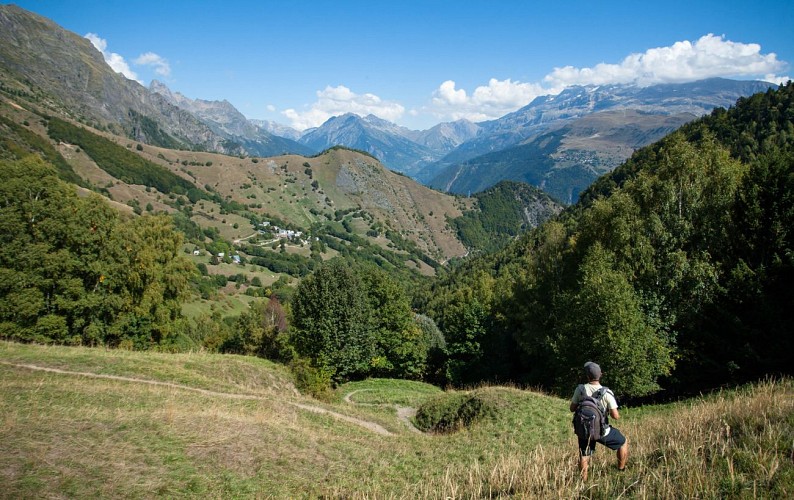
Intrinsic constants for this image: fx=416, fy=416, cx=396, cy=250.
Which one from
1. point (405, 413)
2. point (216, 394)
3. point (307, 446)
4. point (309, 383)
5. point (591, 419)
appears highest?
point (591, 419)

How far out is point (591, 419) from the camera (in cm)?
848

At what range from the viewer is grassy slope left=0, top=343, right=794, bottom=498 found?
25.7 feet

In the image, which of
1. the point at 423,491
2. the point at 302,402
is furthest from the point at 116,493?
the point at 302,402

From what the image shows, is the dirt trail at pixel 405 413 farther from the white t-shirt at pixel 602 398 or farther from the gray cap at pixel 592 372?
the gray cap at pixel 592 372

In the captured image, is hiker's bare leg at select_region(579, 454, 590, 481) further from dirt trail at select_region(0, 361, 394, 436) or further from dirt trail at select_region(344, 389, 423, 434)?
dirt trail at select_region(344, 389, 423, 434)

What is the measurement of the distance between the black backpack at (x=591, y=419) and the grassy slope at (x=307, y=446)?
2.65 feet

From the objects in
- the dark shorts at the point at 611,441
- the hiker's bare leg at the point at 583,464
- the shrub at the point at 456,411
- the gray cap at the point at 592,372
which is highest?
the gray cap at the point at 592,372

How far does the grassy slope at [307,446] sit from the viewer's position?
25.7 ft

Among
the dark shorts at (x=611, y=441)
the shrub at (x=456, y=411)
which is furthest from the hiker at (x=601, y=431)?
the shrub at (x=456, y=411)

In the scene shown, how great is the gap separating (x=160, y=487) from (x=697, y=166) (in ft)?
113

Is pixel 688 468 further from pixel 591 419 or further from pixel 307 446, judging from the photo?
pixel 307 446

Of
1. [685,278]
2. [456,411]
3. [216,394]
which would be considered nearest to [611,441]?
[456,411]

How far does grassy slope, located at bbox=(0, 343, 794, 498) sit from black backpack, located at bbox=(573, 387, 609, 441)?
81cm

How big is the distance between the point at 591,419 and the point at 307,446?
37.4 ft
